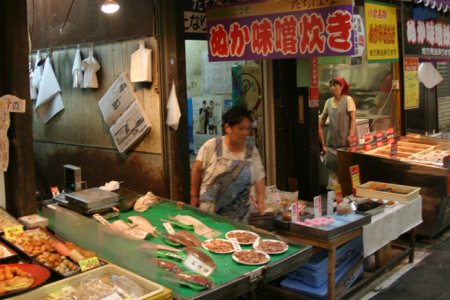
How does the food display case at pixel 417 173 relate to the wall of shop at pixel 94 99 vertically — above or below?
below

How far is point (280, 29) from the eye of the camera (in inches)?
222

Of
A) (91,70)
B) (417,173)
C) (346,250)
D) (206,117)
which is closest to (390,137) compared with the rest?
(417,173)

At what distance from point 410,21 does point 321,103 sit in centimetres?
369

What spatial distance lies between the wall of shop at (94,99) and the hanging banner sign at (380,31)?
8.90ft

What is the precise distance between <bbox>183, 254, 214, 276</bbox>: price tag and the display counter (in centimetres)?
5

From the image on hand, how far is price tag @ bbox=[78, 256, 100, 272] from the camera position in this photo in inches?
151

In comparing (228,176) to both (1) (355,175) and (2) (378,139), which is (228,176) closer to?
(1) (355,175)

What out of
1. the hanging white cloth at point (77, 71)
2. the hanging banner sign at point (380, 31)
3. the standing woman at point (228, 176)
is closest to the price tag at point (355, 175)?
the hanging banner sign at point (380, 31)

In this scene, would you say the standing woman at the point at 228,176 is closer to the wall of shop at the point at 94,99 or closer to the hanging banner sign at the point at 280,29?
the hanging banner sign at the point at 280,29

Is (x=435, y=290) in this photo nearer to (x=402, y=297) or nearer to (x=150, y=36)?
(x=402, y=297)

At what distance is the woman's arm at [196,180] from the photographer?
18.1ft

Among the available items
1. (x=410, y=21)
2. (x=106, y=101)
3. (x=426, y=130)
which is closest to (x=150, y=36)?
(x=106, y=101)

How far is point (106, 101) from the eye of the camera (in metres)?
7.49

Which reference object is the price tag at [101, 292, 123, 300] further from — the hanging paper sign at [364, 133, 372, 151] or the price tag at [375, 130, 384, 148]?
the price tag at [375, 130, 384, 148]
